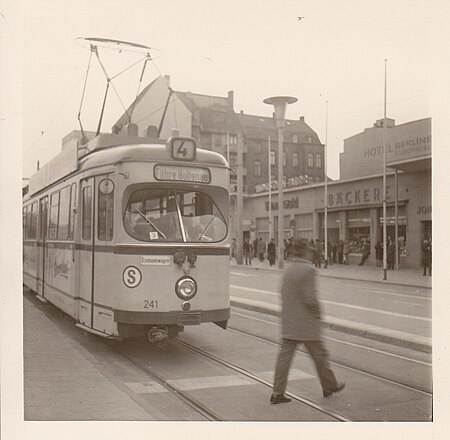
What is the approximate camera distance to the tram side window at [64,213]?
9.83 meters

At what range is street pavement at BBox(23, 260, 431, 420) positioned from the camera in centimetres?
607

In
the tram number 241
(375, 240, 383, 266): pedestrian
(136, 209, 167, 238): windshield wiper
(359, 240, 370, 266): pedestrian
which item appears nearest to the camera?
the tram number 241

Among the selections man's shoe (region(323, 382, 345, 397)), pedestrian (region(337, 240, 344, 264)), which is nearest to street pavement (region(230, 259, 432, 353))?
man's shoe (region(323, 382, 345, 397))

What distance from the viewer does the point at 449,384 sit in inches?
244

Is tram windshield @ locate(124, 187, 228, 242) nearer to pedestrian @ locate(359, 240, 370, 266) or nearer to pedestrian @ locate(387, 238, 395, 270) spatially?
pedestrian @ locate(387, 238, 395, 270)

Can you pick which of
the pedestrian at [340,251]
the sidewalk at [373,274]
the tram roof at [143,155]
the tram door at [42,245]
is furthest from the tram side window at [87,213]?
the pedestrian at [340,251]

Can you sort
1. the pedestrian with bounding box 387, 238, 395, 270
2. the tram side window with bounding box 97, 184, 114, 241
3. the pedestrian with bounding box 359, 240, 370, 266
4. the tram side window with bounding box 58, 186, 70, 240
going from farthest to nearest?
1. the pedestrian with bounding box 359, 240, 370, 266
2. the pedestrian with bounding box 387, 238, 395, 270
3. the tram side window with bounding box 58, 186, 70, 240
4. the tram side window with bounding box 97, 184, 114, 241

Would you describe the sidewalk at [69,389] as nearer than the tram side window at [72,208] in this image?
Yes

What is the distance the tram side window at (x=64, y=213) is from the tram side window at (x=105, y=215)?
1454mm

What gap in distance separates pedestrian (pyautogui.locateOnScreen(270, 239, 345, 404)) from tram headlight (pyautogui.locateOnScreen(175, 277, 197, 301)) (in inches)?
74.4

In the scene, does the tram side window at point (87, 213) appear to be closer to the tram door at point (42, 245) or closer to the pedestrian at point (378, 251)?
the tram door at point (42, 245)
